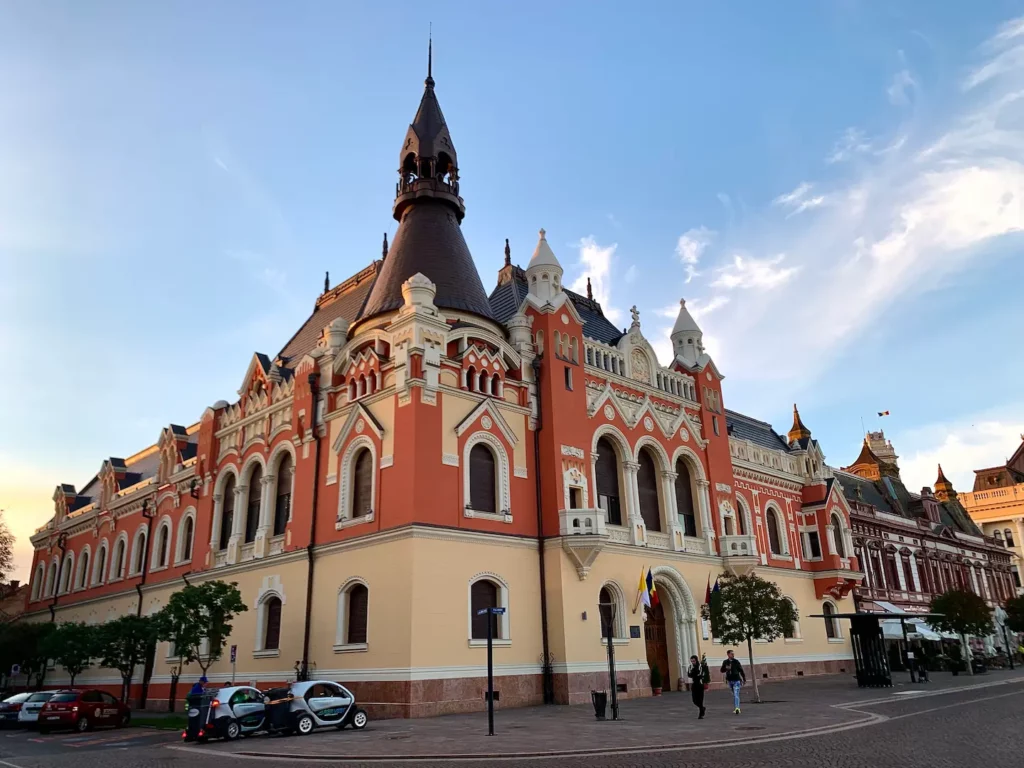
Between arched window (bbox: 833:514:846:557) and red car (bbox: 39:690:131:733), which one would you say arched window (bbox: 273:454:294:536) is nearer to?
red car (bbox: 39:690:131:733)

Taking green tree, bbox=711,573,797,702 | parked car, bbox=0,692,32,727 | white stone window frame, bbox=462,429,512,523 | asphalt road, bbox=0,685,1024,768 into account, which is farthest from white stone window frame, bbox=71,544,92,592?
green tree, bbox=711,573,797,702

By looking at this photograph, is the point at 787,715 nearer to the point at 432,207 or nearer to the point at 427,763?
the point at 427,763

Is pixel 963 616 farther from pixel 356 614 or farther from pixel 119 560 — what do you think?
pixel 119 560

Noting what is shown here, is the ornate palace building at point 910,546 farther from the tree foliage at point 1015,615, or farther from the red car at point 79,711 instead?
the red car at point 79,711

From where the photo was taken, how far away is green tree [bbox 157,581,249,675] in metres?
26.9

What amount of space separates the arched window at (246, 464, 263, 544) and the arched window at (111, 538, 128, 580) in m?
14.9

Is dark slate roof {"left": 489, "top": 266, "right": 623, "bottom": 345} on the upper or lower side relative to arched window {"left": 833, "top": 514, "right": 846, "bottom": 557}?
upper

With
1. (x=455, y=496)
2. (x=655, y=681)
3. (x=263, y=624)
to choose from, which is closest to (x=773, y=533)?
(x=655, y=681)

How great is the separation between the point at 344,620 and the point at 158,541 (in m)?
19.5

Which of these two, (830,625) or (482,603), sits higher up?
(482,603)

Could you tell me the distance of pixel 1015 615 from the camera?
56500 mm

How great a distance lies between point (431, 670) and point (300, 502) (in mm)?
9649

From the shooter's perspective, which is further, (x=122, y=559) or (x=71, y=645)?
(x=122, y=559)

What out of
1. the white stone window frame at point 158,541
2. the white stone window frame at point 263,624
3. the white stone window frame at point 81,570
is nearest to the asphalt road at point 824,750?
the white stone window frame at point 263,624
